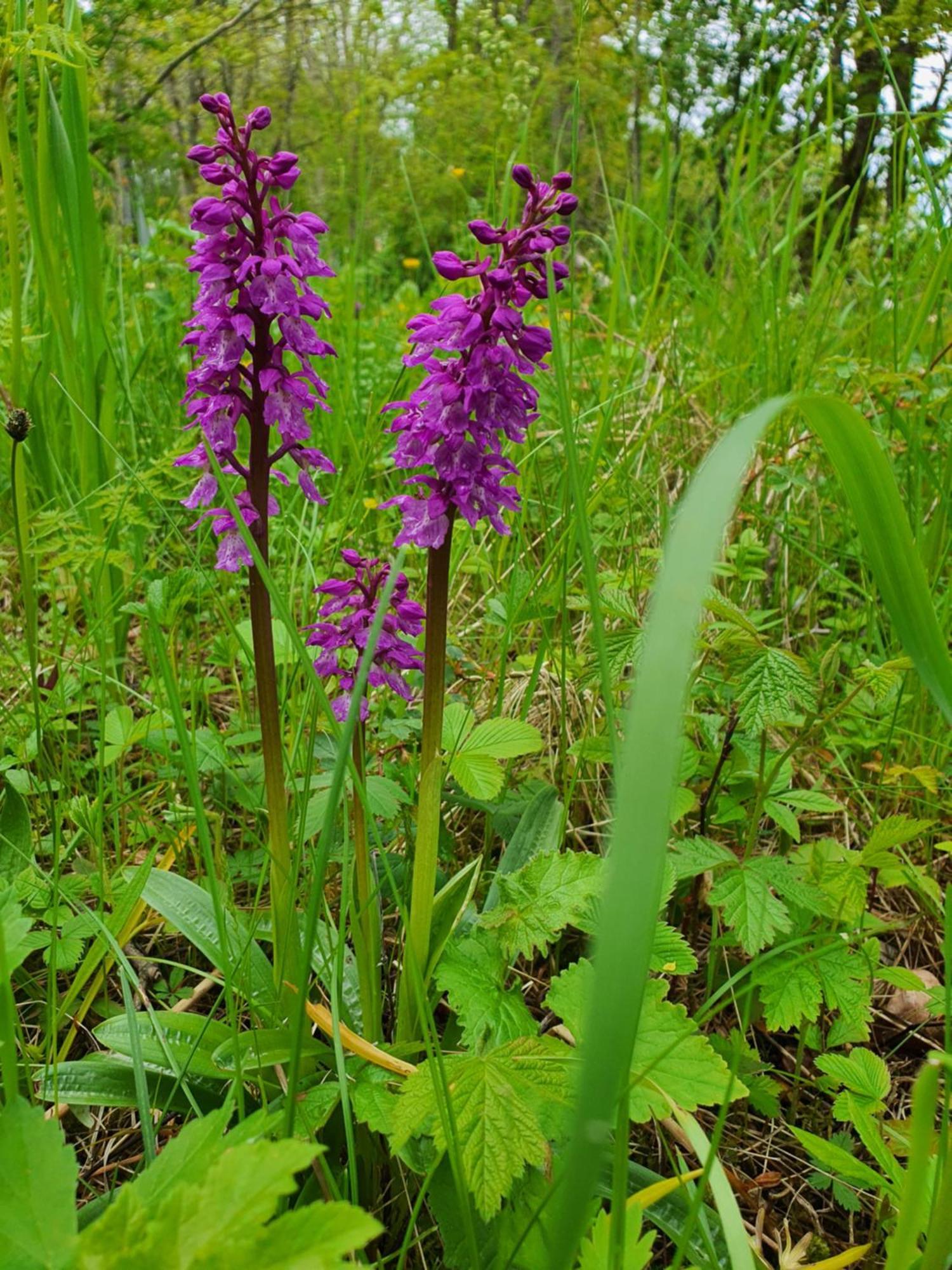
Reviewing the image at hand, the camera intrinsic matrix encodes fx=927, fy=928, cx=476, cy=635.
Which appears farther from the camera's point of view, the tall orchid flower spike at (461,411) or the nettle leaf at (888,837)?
the nettle leaf at (888,837)

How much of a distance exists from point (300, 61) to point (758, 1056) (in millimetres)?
19981

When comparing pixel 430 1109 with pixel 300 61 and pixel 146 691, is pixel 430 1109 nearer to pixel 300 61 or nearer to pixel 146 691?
pixel 146 691

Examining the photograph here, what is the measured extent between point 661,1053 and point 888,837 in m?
0.69

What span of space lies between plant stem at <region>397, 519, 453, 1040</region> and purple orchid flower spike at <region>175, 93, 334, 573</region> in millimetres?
267

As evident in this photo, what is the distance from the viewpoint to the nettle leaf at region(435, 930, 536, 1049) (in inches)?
50.4

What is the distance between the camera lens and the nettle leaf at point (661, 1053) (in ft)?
3.73

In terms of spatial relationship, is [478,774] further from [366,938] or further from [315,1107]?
[315,1107]

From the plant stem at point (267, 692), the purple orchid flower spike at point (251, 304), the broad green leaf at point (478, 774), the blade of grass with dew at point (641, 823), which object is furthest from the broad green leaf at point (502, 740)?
the blade of grass with dew at point (641, 823)

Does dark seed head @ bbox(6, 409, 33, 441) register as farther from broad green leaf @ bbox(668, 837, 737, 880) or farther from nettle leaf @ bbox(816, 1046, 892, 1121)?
nettle leaf @ bbox(816, 1046, 892, 1121)

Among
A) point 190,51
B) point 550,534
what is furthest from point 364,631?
point 190,51

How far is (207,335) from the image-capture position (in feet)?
4.47

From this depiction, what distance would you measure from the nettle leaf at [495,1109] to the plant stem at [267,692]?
1.08 ft

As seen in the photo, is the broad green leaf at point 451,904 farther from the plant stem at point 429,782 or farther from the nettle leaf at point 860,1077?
the nettle leaf at point 860,1077

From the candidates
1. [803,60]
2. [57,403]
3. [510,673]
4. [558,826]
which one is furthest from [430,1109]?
[803,60]
